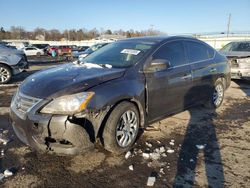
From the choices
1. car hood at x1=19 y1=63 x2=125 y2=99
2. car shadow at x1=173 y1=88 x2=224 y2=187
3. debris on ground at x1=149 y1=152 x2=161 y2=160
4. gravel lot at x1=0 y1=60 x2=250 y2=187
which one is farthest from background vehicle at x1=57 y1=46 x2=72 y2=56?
debris on ground at x1=149 y1=152 x2=161 y2=160

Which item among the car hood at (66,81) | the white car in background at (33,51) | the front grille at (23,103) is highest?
the car hood at (66,81)

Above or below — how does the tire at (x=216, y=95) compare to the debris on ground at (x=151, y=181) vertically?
above

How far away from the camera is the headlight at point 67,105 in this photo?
323 centimetres

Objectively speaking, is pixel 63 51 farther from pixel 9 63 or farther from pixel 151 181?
pixel 151 181

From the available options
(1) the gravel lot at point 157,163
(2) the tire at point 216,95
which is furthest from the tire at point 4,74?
(2) the tire at point 216,95

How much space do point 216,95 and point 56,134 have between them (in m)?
4.31

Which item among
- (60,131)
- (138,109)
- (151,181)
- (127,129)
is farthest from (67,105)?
(151,181)

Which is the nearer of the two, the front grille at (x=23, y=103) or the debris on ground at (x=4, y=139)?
the front grille at (x=23, y=103)

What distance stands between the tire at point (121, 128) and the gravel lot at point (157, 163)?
175 mm

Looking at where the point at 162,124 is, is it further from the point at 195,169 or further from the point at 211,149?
the point at 195,169

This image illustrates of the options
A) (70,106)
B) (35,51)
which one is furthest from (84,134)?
(35,51)

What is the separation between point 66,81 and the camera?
11.6ft

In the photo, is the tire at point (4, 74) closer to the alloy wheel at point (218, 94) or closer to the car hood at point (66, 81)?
the car hood at point (66, 81)

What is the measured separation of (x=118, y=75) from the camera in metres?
3.78
